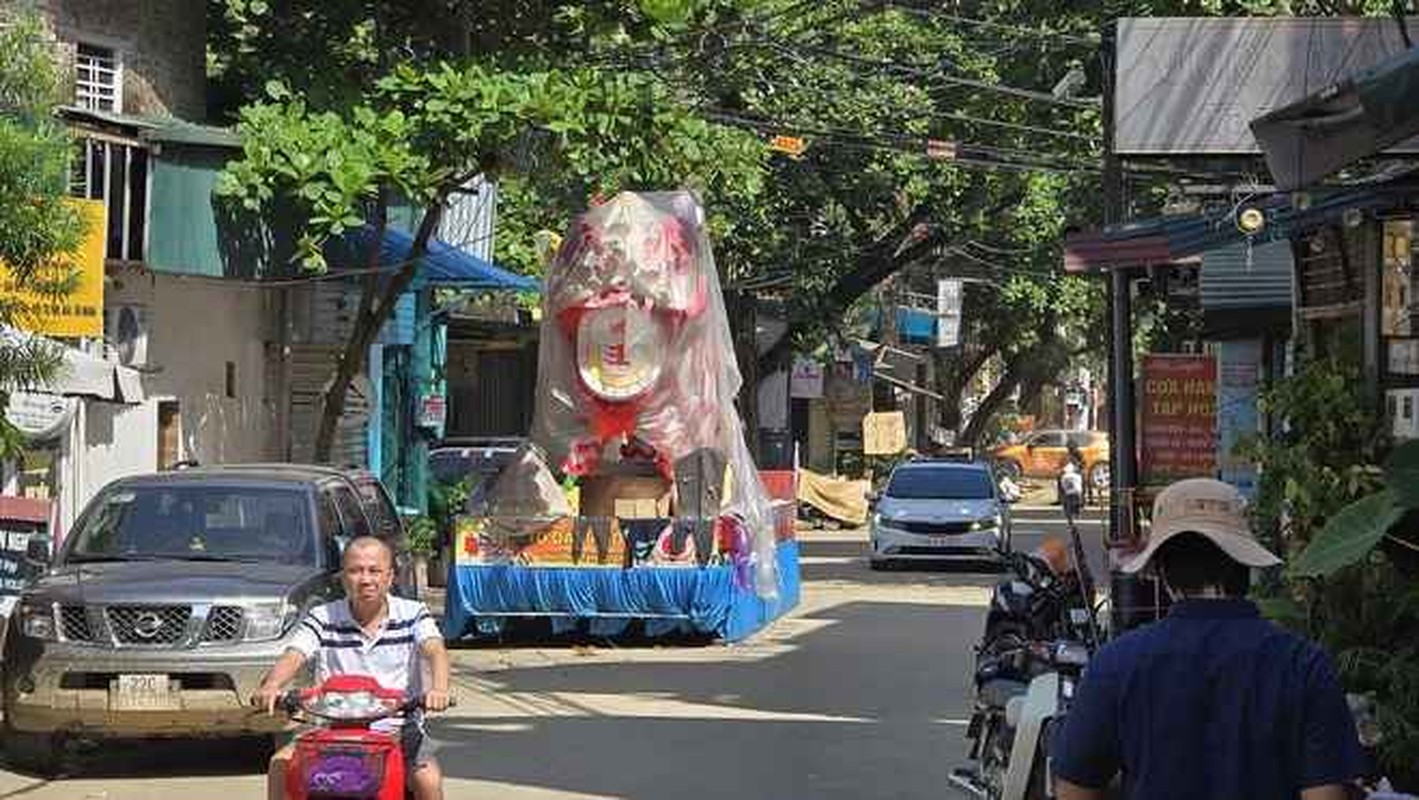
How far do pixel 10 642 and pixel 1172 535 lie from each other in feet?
30.0

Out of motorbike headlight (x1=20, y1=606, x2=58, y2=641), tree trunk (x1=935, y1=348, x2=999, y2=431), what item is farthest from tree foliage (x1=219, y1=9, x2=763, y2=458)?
tree trunk (x1=935, y1=348, x2=999, y2=431)

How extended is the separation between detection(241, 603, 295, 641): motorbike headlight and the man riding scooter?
4.30 metres

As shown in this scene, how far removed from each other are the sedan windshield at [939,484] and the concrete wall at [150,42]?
1331 centimetres

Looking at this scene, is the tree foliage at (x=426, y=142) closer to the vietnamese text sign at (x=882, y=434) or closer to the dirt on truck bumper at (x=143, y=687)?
the dirt on truck bumper at (x=143, y=687)

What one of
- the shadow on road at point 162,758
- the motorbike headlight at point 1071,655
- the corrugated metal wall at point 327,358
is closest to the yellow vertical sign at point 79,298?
the shadow on road at point 162,758

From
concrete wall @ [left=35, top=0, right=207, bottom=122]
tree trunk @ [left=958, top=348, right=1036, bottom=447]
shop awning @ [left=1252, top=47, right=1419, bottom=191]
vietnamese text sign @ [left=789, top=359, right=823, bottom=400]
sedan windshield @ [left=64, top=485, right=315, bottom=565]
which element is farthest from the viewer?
tree trunk @ [left=958, top=348, right=1036, bottom=447]

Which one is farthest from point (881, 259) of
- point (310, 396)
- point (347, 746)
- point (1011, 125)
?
point (347, 746)

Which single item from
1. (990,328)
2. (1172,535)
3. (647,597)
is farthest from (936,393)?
(1172,535)

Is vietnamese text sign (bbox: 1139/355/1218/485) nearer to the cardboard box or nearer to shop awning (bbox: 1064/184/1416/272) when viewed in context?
shop awning (bbox: 1064/184/1416/272)

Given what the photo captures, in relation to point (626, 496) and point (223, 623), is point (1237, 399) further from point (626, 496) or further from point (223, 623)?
point (626, 496)

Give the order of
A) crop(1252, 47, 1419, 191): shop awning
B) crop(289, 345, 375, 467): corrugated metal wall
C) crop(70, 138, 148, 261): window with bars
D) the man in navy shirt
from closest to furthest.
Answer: the man in navy shirt < crop(1252, 47, 1419, 191): shop awning < crop(70, 138, 148, 261): window with bars < crop(289, 345, 375, 467): corrugated metal wall

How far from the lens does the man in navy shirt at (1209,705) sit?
4.50m

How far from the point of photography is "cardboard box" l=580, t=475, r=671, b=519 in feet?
68.3

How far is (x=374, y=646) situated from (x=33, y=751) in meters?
5.74
